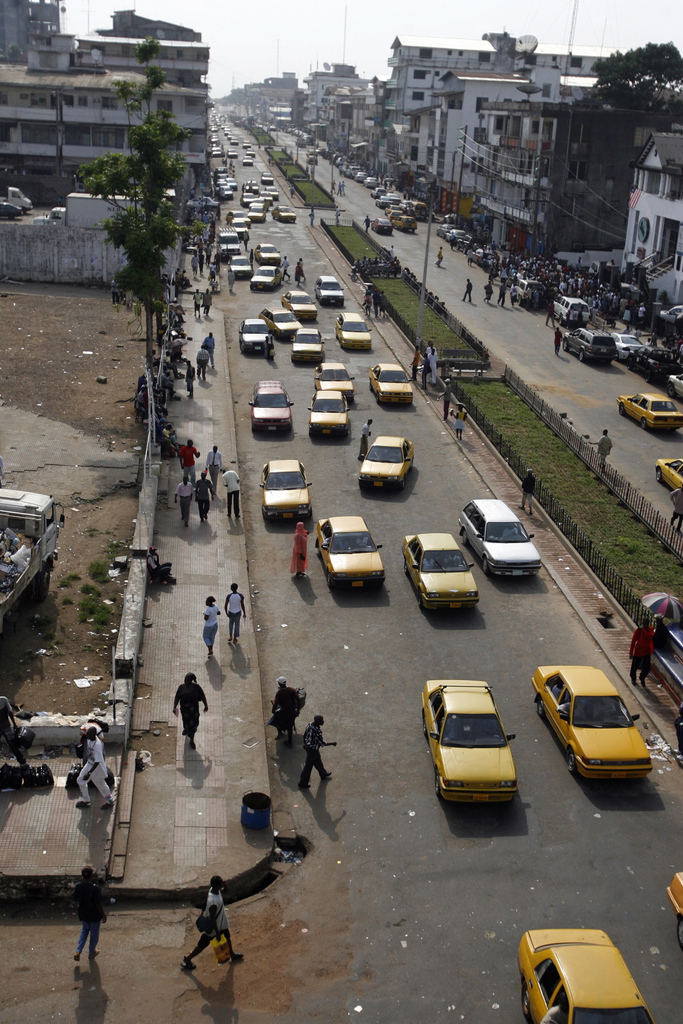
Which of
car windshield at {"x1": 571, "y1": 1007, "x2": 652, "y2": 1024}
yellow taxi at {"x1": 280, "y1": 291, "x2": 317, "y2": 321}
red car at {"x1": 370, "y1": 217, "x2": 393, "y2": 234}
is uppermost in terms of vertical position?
red car at {"x1": 370, "y1": 217, "x2": 393, "y2": 234}

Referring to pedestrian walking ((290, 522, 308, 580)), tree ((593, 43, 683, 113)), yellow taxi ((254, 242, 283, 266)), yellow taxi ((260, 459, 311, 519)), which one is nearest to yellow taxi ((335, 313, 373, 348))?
yellow taxi ((254, 242, 283, 266))

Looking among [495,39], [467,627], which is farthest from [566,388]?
[495,39]

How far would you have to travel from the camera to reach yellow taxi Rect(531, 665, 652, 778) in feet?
49.8

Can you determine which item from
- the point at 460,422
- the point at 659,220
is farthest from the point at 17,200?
the point at 460,422

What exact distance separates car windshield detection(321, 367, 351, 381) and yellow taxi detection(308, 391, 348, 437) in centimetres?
305

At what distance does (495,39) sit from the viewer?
128 metres

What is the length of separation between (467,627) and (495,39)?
126m

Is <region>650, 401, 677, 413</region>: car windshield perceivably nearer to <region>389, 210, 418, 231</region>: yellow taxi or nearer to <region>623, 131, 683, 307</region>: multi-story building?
<region>623, 131, 683, 307</region>: multi-story building

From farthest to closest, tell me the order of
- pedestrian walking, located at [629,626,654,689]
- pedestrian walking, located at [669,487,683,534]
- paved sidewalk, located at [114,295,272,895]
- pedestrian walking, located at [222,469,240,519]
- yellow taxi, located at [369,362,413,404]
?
yellow taxi, located at [369,362,413,404]
pedestrian walking, located at [669,487,683,534]
pedestrian walking, located at [222,469,240,519]
pedestrian walking, located at [629,626,654,689]
paved sidewalk, located at [114,295,272,895]

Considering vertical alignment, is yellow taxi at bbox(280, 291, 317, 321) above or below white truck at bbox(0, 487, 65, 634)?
above

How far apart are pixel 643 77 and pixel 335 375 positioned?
199ft

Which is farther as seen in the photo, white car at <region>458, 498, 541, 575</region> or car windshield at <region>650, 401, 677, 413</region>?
car windshield at <region>650, 401, 677, 413</region>

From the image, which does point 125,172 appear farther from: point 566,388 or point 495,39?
point 495,39

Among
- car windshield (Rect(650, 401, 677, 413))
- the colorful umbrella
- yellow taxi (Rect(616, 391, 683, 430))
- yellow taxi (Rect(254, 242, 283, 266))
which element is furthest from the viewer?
yellow taxi (Rect(254, 242, 283, 266))
